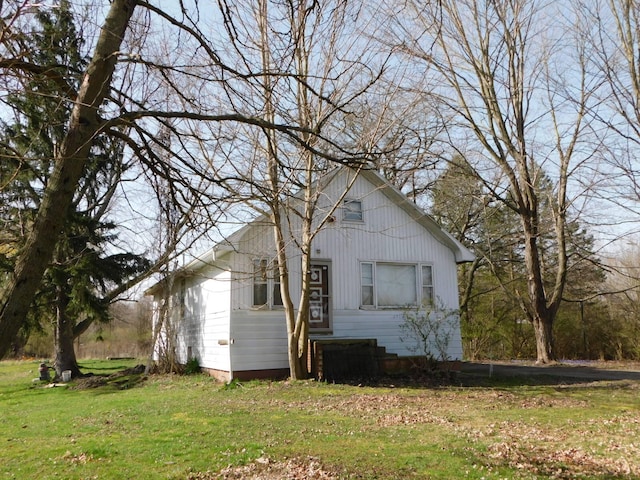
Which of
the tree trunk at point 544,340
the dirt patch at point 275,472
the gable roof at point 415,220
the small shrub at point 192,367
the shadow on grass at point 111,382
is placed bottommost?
the shadow on grass at point 111,382

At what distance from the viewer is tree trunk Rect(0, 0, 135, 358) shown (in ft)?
10.0

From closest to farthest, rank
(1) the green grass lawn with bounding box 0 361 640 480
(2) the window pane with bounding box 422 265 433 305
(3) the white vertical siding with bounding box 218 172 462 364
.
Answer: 1. (1) the green grass lawn with bounding box 0 361 640 480
2. (3) the white vertical siding with bounding box 218 172 462 364
3. (2) the window pane with bounding box 422 265 433 305

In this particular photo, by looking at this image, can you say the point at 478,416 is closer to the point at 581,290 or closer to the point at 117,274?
the point at 117,274

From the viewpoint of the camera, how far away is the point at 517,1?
16391mm

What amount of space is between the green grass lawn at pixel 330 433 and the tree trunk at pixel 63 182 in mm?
3130

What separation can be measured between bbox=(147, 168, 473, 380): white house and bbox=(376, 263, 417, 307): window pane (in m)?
0.03

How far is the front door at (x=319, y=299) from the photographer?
1480cm

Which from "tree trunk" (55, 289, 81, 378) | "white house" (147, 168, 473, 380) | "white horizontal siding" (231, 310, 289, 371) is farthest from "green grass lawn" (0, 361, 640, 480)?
"tree trunk" (55, 289, 81, 378)

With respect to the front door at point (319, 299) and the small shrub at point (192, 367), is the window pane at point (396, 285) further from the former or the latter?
A: the small shrub at point (192, 367)

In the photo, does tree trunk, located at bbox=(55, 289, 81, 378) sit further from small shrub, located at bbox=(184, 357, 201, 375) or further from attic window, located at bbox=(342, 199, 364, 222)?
attic window, located at bbox=(342, 199, 364, 222)

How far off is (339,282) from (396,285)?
1.94 m

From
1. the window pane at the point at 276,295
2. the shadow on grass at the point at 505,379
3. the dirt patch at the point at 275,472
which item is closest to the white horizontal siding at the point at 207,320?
the window pane at the point at 276,295

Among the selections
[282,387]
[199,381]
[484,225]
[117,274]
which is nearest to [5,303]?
[282,387]

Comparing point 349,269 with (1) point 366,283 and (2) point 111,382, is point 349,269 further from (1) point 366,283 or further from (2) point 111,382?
(2) point 111,382
